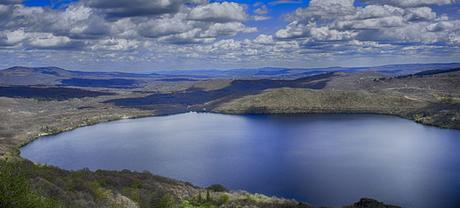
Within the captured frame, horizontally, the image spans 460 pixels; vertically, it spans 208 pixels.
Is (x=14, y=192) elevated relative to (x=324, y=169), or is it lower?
elevated

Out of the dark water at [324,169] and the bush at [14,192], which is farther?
the dark water at [324,169]

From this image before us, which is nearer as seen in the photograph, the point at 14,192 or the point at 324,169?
the point at 14,192

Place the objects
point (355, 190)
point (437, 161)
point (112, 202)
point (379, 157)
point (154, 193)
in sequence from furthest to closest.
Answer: point (379, 157)
point (437, 161)
point (355, 190)
point (154, 193)
point (112, 202)

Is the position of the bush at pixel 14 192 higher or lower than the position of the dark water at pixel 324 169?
higher

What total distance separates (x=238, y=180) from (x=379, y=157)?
58137 mm

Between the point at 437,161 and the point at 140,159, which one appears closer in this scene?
the point at 437,161

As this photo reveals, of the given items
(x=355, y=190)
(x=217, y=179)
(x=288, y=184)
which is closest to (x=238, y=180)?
(x=217, y=179)

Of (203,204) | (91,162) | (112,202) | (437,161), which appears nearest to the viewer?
(112,202)

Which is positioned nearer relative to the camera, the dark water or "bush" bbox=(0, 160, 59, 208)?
"bush" bbox=(0, 160, 59, 208)

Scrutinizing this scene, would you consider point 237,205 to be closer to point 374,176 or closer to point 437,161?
point 374,176

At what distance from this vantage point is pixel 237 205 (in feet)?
322

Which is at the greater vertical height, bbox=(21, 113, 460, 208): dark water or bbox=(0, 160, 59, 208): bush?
bbox=(0, 160, 59, 208): bush

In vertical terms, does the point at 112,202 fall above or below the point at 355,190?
above

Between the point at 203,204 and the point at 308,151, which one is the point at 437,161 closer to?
the point at 308,151
